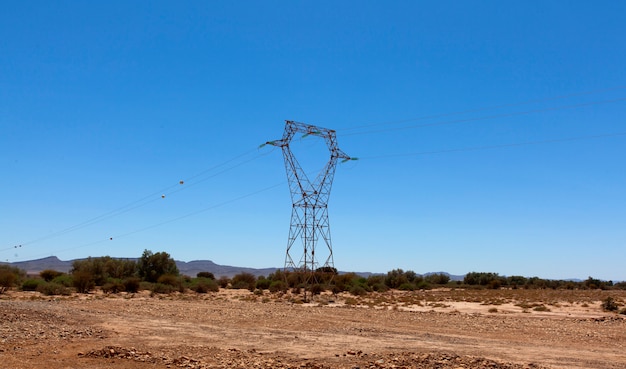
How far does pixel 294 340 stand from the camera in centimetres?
2019

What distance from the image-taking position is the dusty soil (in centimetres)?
1522

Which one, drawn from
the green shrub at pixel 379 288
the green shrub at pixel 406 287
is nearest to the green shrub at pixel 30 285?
the green shrub at pixel 379 288

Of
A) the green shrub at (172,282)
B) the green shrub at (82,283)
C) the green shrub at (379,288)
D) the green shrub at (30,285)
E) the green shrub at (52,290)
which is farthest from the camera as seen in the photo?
the green shrub at (379,288)

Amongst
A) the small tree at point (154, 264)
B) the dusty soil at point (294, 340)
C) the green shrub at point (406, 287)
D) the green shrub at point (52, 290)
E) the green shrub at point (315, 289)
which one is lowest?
the dusty soil at point (294, 340)

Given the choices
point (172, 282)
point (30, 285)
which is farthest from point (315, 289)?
point (30, 285)

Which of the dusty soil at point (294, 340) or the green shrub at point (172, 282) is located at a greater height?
the green shrub at point (172, 282)

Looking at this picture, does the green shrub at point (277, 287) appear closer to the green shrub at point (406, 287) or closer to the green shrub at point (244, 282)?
the green shrub at point (244, 282)

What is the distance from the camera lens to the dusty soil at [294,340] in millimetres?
15219

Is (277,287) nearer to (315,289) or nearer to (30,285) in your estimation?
(315,289)

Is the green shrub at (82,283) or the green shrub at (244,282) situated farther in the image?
the green shrub at (244,282)

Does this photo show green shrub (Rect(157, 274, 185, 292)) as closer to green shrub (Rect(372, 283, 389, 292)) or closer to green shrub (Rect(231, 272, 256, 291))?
green shrub (Rect(231, 272, 256, 291))

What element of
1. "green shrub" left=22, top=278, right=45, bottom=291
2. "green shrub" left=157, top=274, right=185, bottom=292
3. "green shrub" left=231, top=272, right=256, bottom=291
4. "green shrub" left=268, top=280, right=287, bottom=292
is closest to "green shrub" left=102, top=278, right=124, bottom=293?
"green shrub" left=157, top=274, right=185, bottom=292

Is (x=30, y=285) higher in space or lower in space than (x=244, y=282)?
lower

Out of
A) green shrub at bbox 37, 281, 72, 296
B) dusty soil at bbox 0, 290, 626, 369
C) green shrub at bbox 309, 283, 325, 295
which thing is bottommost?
dusty soil at bbox 0, 290, 626, 369
